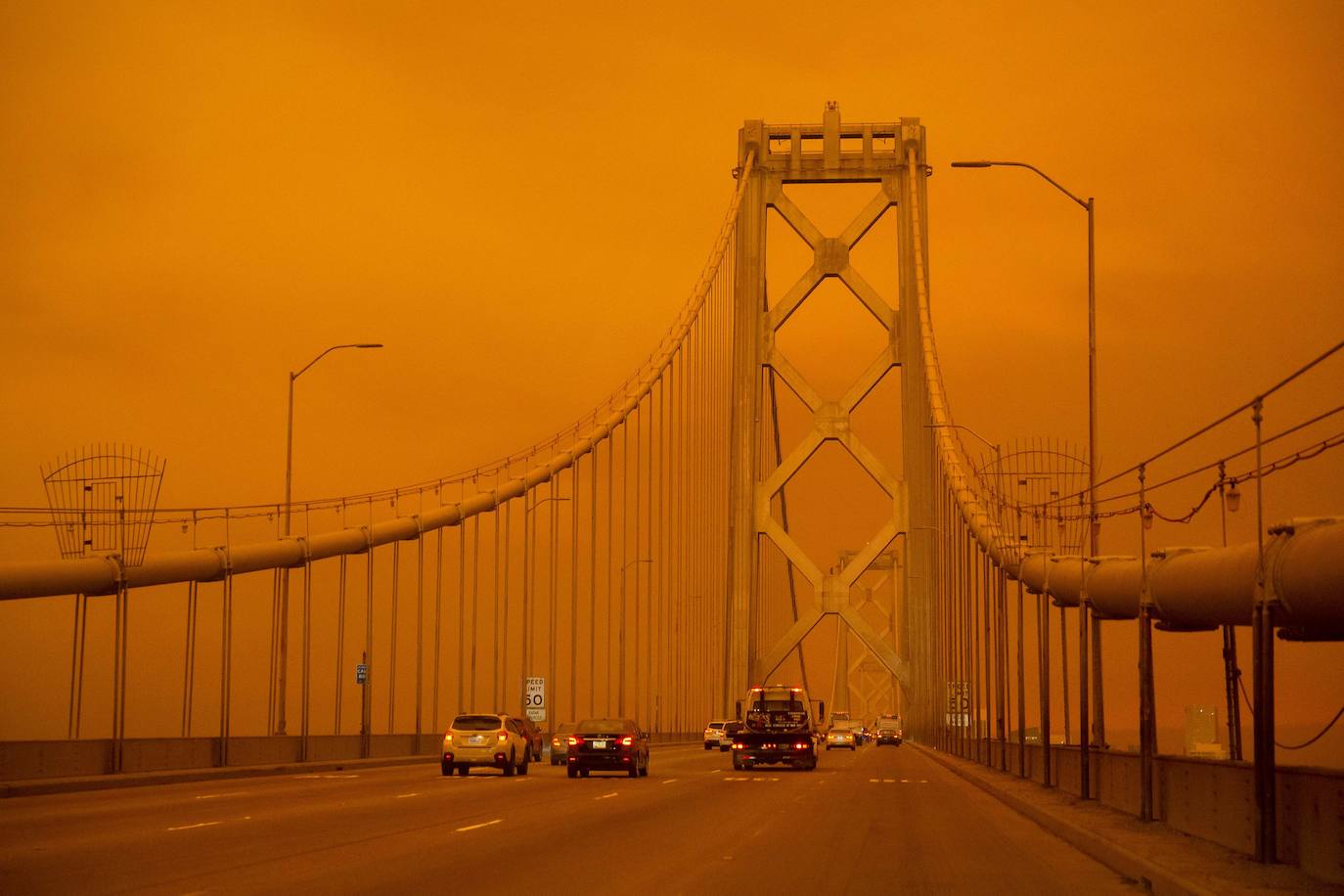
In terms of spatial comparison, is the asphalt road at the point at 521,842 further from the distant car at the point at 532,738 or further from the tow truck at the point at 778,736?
the tow truck at the point at 778,736

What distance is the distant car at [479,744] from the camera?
40.9 metres

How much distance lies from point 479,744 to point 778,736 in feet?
31.3

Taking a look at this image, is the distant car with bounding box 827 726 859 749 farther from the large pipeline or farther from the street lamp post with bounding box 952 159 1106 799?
the large pipeline

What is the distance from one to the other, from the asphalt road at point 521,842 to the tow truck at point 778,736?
13845 millimetres

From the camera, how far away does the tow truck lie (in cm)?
4759

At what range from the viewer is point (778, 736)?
48000mm

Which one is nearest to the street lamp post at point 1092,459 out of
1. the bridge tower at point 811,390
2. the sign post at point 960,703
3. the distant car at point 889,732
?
the sign post at point 960,703

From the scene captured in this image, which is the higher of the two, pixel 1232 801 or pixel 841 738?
pixel 1232 801

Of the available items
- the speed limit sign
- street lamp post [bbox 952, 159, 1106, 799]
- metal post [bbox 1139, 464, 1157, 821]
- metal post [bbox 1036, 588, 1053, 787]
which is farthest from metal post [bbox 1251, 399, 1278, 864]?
the speed limit sign

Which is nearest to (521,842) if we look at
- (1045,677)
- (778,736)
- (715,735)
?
(1045,677)

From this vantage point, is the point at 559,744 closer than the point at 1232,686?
No

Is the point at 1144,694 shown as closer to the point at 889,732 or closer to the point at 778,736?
the point at 778,736

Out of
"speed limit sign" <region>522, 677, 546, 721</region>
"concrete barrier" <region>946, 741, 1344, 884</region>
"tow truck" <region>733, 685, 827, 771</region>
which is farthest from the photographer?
"speed limit sign" <region>522, 677, 546, 721</region>

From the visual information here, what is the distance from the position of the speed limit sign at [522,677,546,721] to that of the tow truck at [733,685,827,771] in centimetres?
993
